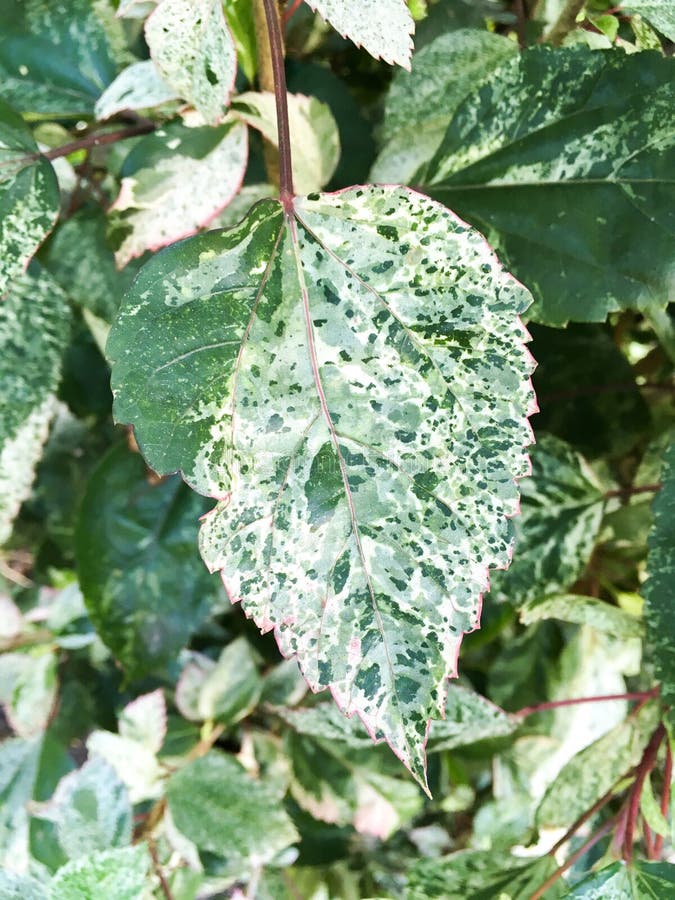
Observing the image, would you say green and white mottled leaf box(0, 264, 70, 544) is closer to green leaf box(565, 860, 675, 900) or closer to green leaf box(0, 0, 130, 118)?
green leaf box(0, 0, 130, 118)

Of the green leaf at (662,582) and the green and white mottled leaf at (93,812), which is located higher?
the green leaf at (662,582)

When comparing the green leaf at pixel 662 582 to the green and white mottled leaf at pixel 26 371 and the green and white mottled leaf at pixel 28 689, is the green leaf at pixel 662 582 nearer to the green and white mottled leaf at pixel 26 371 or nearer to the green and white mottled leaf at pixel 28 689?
the green and white mottled leaf at pixel 26 371

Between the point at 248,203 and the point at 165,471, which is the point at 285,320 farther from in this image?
the point at 248,203

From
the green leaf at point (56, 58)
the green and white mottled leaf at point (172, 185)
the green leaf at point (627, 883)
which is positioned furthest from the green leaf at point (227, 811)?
the green leaf at point (56, 58)

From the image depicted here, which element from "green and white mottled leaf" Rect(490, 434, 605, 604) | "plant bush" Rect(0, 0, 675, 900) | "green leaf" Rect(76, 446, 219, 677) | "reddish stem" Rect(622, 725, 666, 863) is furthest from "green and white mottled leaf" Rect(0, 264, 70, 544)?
"reddish stem" Rect(622, 725, 666, 863)

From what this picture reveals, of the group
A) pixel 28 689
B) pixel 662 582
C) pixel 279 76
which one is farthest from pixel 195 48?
pixel 28 689

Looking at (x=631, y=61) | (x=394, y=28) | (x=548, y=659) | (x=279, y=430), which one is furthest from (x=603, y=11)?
(x=548, y=659)
